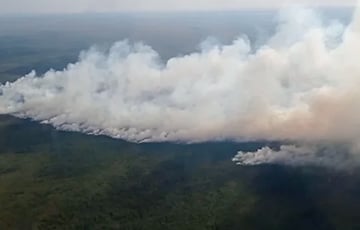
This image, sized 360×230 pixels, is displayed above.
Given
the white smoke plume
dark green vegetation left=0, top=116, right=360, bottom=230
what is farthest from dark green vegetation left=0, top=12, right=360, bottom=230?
the white smoke plume

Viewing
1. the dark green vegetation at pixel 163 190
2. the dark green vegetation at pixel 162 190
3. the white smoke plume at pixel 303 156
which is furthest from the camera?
the white smoke plume at pixel 303 156

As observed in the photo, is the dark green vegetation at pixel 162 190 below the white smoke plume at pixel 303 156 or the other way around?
below

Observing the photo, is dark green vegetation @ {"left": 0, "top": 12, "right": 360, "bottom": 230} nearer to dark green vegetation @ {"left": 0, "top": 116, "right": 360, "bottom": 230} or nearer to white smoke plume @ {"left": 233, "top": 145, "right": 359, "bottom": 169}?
dark green vegetation @ {"left": 0, "top": 116, "right": 360, "bottom": 230}

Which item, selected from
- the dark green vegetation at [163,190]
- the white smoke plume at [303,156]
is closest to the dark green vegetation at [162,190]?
the dark green vegetation at [163,190]

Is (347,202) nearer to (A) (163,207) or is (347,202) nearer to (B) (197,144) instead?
(A) (163,207)

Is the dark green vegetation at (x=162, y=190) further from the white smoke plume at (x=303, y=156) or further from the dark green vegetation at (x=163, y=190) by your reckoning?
the white smoke plume at (x=303, y=156)

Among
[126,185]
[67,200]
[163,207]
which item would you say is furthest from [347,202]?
[67,200]

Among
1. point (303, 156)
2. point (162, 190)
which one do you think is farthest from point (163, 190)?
point (303, 156)

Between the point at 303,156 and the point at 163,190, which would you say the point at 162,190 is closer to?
the point at 163,190
